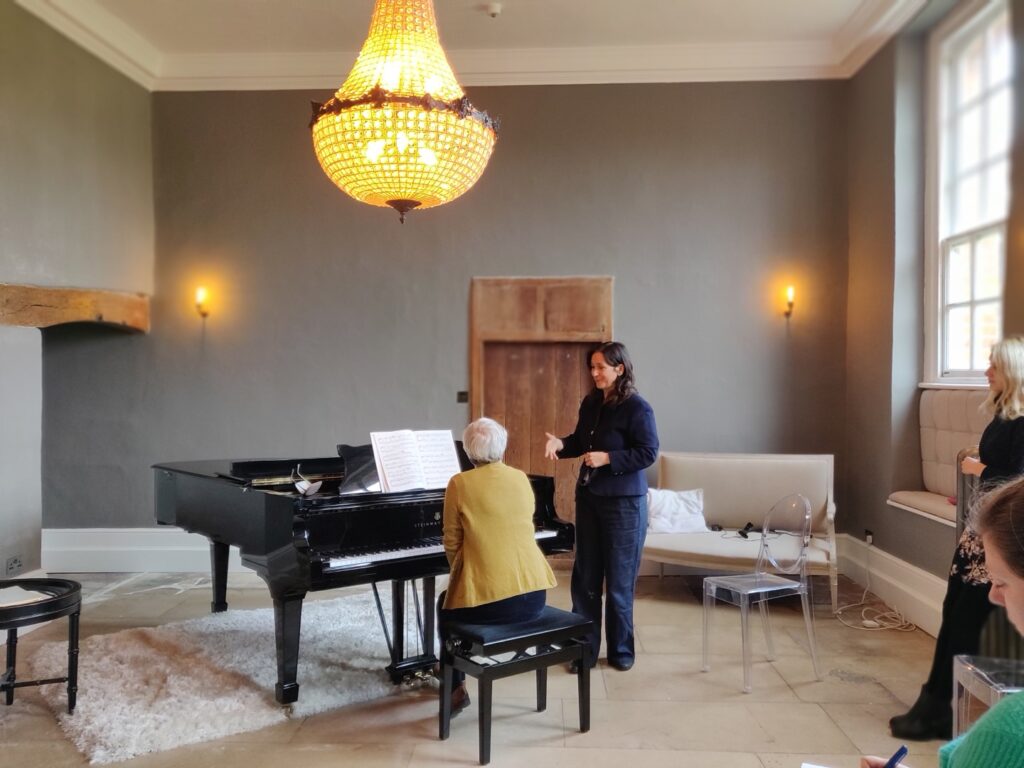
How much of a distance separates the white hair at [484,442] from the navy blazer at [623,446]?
84 centimetres

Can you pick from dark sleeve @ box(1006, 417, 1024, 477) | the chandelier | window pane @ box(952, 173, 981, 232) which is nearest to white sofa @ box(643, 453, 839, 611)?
window pane @ box(952, 173, 981, 232)

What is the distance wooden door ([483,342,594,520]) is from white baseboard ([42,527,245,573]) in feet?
7.92

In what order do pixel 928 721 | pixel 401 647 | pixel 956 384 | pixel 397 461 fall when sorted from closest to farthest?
pixel 928 721 → pixel 397 461 → pixel 401 647 → pixel 956 384

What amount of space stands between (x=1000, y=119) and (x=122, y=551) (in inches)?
264

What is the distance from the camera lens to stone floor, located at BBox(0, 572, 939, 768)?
3127 mm

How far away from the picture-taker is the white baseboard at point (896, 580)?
465 cm

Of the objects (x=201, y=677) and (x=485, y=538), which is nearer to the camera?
(x=485, y=538)

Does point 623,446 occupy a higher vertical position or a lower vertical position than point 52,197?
lower

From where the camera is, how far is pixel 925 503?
15.9ft

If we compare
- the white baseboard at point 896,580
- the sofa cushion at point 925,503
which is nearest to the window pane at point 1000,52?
the sofa cushion at point 925,503

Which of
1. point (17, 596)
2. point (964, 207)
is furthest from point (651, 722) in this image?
point (964, 207)

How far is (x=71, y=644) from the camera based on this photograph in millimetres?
3527

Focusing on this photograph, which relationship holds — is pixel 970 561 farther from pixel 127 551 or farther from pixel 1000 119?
pixel 127 551


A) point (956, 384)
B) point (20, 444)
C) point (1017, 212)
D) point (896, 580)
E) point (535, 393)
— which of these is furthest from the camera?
point (535, 393)
